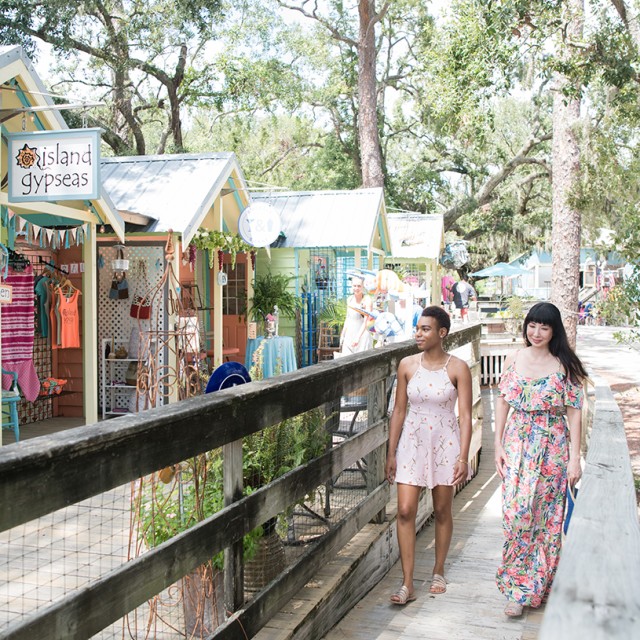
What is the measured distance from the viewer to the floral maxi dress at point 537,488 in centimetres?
406

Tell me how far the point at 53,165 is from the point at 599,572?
22.2 feet

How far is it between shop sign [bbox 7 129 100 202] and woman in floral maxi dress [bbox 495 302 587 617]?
184 inches

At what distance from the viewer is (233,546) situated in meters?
2.74

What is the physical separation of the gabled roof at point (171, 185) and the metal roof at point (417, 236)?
38.0 feet

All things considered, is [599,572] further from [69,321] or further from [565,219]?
[565,219]

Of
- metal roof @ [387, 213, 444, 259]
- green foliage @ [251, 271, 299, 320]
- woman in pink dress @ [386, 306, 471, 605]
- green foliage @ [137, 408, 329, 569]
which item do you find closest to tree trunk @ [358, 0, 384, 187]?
metal roof @ [387, 213, 444, 259]

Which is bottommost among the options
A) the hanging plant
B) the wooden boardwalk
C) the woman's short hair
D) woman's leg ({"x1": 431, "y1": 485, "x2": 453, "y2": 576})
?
the wooden boardwalk

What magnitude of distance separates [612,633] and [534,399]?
306 centimetres

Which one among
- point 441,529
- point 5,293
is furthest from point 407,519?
point 5,293

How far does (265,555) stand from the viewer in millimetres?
3443

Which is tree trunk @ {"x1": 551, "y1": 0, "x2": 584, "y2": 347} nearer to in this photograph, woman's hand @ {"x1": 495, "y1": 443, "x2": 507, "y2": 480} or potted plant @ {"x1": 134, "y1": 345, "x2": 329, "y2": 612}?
woman's hand @ {"x1": 495, "y1": 443, "x2": 507, "y2": 480}

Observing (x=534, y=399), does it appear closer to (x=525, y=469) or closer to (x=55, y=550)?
(x=525, y=469)

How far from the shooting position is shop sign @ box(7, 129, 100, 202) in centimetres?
708

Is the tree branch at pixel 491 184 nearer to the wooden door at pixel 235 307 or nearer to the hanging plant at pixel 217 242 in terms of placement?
the wooden door at pixel 235 307
